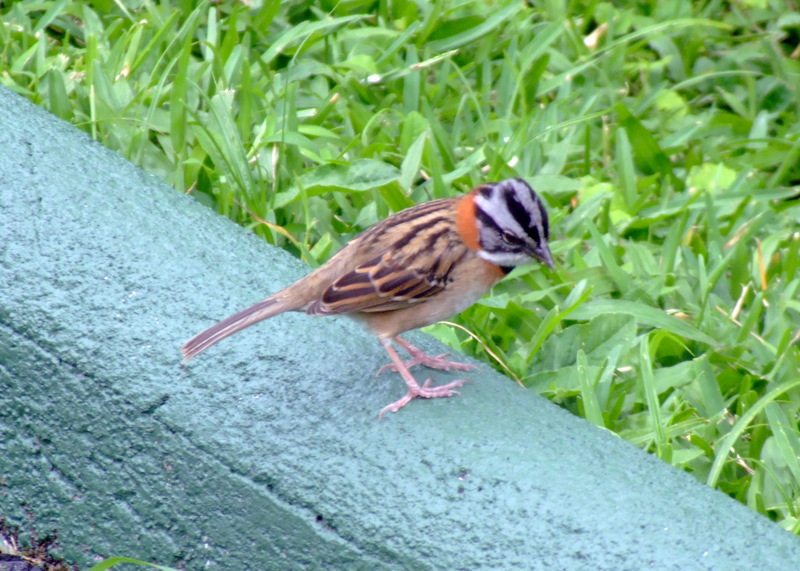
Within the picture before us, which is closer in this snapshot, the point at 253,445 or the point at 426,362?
the point at 253,445

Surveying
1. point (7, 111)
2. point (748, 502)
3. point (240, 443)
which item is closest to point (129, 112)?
point (7, 111)

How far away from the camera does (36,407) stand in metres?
4.03

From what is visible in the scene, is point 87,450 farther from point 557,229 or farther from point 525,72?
point 525,72

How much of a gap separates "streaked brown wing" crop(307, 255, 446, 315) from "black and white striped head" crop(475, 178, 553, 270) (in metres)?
0.25

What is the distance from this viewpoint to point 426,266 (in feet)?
14.3

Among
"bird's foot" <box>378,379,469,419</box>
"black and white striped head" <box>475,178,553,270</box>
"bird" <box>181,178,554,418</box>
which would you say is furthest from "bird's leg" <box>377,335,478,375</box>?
"black and white striped head" <box>475,178,553,270</box>

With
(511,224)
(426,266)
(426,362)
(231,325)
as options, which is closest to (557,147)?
(511,224)

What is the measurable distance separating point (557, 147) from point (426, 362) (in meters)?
2.18

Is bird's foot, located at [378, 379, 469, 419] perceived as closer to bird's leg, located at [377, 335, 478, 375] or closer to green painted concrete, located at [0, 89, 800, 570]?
green painted concrete, located at [0, 89, 800, 570]

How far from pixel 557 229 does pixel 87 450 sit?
2754mm

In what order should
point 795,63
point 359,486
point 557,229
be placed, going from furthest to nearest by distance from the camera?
point 795,63 < point 557,229 < point 359,486

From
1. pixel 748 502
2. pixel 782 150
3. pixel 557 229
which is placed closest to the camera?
pixel 748 502

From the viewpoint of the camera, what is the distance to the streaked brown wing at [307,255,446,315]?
416cm

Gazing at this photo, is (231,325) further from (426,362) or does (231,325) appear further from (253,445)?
(426,362)
